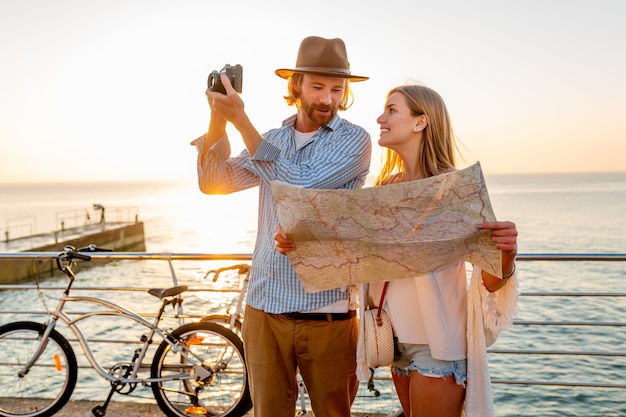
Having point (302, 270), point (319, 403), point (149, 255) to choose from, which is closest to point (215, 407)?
point (149, 255)

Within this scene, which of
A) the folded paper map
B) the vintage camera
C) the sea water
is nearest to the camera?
the folded paper map

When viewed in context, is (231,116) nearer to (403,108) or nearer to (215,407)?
→ (403,108)

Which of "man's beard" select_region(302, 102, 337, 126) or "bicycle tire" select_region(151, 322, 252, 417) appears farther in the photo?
"bicycle tire" select_region(151, 322, 252, 417)

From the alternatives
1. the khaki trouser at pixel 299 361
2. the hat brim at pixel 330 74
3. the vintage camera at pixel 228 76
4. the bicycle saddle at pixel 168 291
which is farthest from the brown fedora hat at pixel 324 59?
the bicycle saddle at pixel 168 291

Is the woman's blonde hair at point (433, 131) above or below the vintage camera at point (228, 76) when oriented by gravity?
below

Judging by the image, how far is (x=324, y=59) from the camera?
201 centimetres

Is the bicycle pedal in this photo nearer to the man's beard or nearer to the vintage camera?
the man's beard

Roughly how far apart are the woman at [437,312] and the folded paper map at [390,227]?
3.5 inches

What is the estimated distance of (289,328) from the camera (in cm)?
204

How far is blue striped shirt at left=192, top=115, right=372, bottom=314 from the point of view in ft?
6.13

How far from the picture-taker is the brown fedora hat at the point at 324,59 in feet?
6.56

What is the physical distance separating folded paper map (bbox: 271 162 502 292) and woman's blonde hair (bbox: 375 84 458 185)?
291mm

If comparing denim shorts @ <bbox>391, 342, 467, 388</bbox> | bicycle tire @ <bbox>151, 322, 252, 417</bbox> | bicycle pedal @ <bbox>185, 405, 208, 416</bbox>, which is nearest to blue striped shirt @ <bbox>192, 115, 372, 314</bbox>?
denim shorts @ <bbox>391, 342, 467, 388</bbox>

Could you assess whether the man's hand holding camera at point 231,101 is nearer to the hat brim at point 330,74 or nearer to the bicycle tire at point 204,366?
the hat brim at point 330,74
